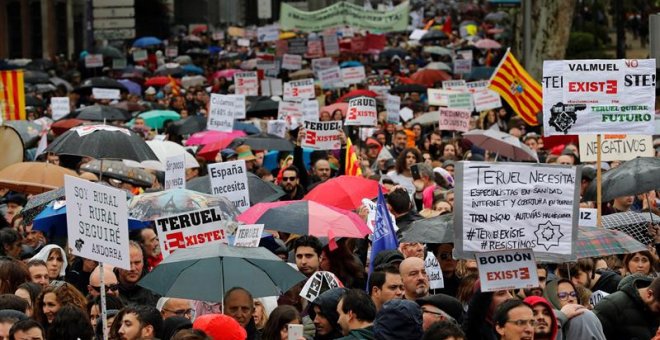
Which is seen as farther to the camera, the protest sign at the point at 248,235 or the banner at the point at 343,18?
the banner at the point at 343,18

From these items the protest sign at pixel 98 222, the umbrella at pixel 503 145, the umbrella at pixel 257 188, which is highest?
the protest sign at pixel 98 222

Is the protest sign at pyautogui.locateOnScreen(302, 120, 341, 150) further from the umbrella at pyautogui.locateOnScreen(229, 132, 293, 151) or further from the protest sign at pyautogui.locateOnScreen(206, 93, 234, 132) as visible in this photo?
the protest sign at pyautogui.locateOnScreen(206, 93, 234, 132)

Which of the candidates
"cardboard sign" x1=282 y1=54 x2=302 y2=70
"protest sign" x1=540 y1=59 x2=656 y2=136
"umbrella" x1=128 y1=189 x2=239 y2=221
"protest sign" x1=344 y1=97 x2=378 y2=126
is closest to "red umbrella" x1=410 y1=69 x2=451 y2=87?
"cardboard sign" x1=282 y1=54 x2=302 y2=70

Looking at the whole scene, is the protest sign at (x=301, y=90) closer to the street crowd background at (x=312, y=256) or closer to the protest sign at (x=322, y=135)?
the street crowd background at (x=312, y=256)

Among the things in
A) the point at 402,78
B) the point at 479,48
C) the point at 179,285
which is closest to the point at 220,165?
the point at 179,285

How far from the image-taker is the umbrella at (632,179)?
14766 mm

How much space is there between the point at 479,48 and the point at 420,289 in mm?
41706

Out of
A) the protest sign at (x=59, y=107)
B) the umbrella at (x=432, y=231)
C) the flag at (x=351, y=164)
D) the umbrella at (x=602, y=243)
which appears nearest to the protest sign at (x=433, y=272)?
the umbrella at (x=432, y=231)

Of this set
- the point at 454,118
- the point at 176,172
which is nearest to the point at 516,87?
the point at 454,118

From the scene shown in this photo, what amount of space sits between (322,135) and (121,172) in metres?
2.66

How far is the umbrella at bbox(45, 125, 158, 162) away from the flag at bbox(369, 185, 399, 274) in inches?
138

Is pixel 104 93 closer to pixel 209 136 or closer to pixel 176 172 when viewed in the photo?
pixel 209 136

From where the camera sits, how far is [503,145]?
65.0ft

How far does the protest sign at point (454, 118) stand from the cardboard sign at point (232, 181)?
26.8 feet
